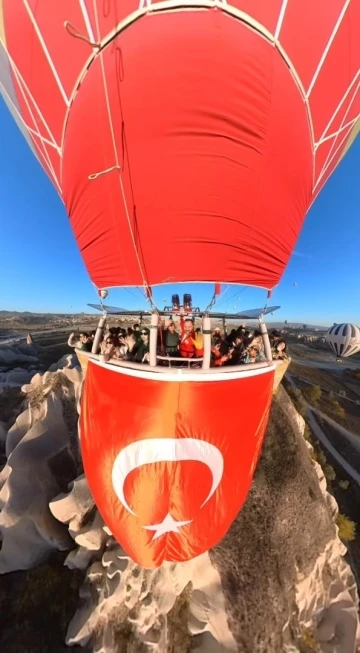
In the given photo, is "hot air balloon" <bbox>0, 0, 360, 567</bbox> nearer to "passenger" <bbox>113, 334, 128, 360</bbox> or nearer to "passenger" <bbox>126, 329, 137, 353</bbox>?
"passenger" <bbox>113, 334, 128, 360</bbox>

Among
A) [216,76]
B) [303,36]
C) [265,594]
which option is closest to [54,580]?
[265,594]

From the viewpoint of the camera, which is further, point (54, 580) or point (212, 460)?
point (54, 580)

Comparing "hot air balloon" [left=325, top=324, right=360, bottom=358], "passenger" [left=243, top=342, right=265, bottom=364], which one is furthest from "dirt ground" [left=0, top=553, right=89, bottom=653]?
"hot air balloon" [left=325, top=324, right=360, bottom=358]

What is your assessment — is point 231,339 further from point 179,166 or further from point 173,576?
point 173,576

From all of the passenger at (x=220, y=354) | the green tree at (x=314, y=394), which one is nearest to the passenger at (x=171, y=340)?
the passenger at (x=220, y=354)

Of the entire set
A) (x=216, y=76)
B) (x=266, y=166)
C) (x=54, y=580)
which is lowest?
(x=54, y=580)

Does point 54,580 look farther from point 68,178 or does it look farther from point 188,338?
point 68,178
